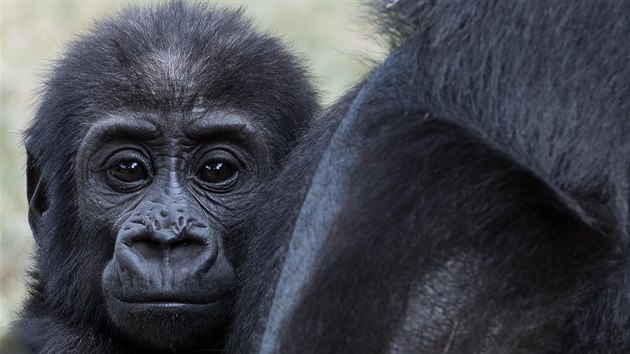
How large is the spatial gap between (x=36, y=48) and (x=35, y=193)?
15.6ft

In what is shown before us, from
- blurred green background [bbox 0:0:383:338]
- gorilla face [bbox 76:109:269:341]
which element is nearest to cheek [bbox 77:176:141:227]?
gorilla face [bbox 76:109:269:341]

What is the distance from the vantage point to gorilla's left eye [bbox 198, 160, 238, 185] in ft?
10.8

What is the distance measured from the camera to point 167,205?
3125 mm

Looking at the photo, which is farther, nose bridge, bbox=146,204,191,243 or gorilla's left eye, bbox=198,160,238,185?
gorilla's left eye, bbox=198,160,238,185

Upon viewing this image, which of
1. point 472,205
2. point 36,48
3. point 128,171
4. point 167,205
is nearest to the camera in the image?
point 472,205

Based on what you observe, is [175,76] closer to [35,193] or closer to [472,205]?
[35,193]

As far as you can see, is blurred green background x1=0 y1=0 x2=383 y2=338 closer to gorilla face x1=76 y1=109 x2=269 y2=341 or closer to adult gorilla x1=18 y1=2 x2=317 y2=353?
adult gorilla x1=18 y1=2 x2=317 y2=353

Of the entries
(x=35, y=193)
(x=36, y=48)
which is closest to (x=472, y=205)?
(x=35, y=193)

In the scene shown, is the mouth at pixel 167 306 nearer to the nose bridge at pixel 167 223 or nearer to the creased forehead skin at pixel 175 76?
the nose bridge at pixel 167 223

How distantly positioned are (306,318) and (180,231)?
3.56ft

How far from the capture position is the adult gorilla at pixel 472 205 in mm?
1837

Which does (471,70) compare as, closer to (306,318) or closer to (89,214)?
(306,318)

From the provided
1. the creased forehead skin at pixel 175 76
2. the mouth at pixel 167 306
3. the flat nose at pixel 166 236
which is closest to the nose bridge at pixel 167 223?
the flat nose at pixel 166 236

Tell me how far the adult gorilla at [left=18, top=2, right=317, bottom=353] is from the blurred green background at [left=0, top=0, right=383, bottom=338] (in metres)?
2.19
